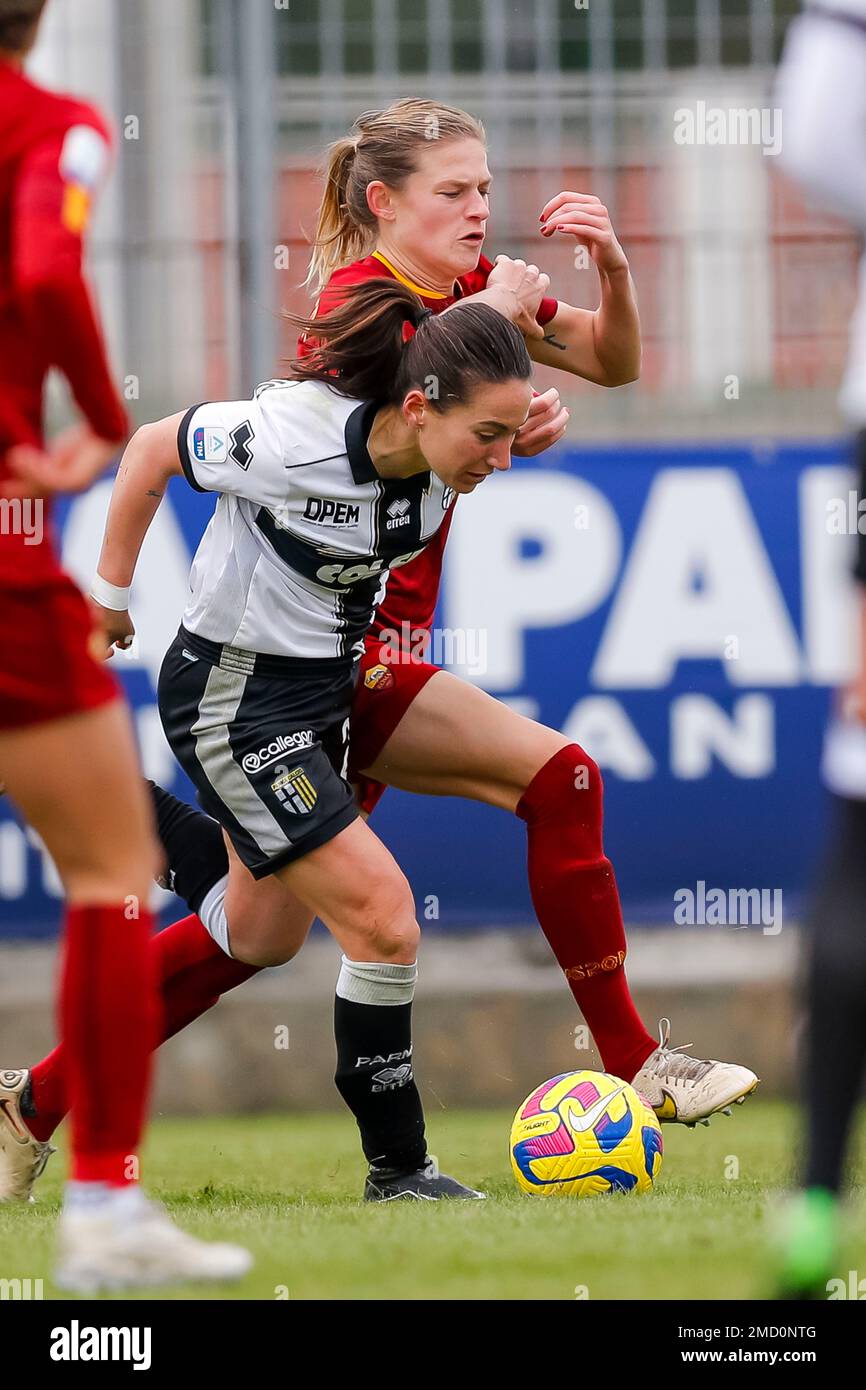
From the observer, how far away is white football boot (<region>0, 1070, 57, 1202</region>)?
420cm

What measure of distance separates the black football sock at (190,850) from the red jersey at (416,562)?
1.75ft

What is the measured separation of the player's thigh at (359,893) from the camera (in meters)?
3.68

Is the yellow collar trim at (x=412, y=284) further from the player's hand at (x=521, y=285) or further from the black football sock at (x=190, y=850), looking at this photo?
the black football sock at (x=190, y=850)

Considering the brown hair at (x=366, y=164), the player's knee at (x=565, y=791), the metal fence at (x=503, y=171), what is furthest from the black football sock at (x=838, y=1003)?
the metal fence at (x=503, y=171)

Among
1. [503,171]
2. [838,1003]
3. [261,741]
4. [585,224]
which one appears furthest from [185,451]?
[503,171]

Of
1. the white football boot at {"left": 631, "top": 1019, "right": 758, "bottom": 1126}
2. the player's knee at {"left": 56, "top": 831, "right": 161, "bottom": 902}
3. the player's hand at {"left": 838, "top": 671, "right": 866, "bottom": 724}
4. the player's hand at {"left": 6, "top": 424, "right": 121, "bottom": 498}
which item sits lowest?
the white football boot at {"left": 631, "top": 1019, "right": 758, "bottom": 1126}

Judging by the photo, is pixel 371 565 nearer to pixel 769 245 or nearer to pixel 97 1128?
pixel 97 1128

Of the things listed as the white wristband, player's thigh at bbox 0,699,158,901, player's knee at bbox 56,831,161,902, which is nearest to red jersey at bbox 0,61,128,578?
player's thigh at bbox 0,699,158,901

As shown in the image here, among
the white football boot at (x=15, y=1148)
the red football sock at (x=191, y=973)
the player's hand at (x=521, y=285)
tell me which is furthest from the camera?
the red football sock at (x=191, y=973)

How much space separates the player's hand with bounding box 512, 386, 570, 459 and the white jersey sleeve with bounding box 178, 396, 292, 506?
527mm

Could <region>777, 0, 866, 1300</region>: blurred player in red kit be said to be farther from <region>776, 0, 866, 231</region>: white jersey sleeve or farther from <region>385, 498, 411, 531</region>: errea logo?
<region>385, 498, 411, 531</region>: errea logo

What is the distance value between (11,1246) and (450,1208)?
781 millimetres

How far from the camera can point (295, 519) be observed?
12.2ft

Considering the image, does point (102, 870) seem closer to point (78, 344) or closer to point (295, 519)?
point (78, 344)
